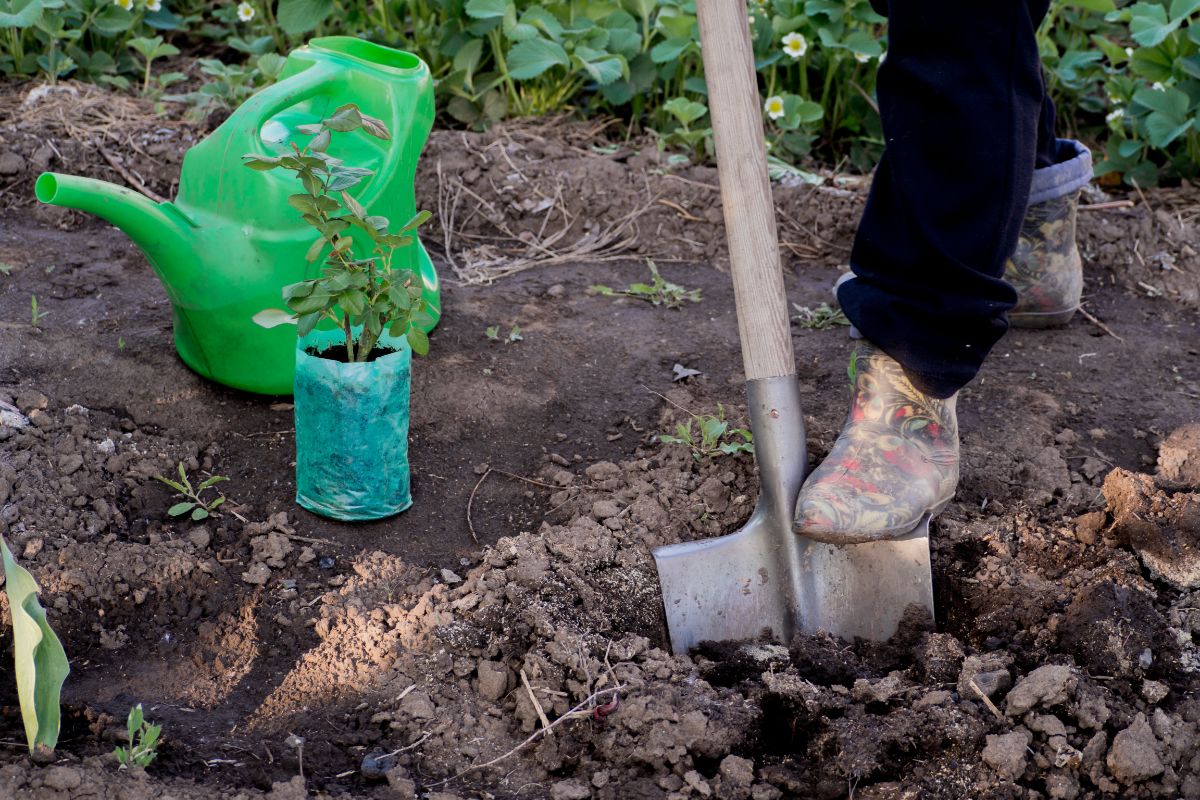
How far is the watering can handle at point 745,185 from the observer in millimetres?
1641

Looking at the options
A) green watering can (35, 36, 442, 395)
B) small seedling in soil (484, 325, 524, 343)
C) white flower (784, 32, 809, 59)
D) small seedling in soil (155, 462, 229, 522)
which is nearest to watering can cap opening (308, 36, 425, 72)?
green watering can (35, 36, 442, 395)

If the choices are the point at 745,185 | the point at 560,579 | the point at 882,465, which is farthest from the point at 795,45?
the point at 560,579

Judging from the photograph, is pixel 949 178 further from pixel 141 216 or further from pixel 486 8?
pixel 486 8

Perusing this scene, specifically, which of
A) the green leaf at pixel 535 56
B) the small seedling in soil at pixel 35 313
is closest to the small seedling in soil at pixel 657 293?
the green leaf at pixel 535 56

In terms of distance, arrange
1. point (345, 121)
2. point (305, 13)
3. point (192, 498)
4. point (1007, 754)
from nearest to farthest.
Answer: point (1007, 754), point (345, 121), point (192, 498), point (305, 13)

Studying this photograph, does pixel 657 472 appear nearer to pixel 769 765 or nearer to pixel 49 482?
pixel 769 765

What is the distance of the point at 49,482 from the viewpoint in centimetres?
177

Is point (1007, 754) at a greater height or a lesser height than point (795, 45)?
lesser

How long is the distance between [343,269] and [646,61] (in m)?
1.88

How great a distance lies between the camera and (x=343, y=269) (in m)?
1.70

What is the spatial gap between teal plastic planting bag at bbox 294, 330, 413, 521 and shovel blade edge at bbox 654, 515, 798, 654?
1.51 ft

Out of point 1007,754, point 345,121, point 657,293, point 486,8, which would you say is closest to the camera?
point 1007,754

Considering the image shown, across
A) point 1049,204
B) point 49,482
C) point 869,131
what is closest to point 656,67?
point 869,131

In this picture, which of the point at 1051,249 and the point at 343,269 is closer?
the point at 343,269
